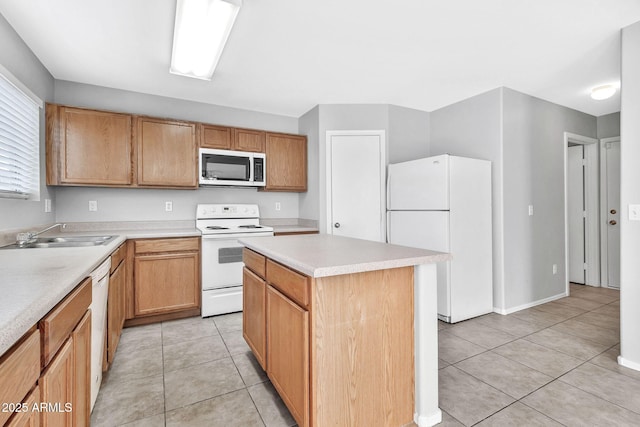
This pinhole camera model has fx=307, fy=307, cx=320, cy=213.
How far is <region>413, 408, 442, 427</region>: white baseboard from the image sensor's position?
1549 millimetres

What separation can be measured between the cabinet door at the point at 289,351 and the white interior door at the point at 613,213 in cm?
488

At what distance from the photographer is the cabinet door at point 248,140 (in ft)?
12.1

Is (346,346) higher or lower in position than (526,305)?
higher

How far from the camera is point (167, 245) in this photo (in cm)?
304

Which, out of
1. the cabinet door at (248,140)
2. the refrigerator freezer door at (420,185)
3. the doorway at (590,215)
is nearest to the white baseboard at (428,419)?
the refrigerator freezer door at (420,185)

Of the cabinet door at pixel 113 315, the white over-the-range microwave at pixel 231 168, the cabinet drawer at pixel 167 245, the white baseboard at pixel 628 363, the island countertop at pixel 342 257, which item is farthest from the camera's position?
the white over-the-range microwave at pixel 231 168

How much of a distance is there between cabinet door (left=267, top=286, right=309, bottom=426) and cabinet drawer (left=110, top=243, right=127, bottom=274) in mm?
1219

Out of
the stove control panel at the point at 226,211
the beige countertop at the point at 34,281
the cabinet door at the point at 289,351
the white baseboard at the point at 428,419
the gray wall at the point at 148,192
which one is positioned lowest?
the white baseboard at the point at 428,419

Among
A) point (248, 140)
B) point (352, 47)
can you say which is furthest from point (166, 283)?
point (352, 47)

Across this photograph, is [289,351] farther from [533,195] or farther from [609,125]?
[609,125]

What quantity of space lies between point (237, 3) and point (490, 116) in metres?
2.83

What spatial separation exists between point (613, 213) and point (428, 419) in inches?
175

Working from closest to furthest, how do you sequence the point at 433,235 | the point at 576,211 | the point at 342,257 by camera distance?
the point at 342,257
the point at 433,235
the point at 576,211

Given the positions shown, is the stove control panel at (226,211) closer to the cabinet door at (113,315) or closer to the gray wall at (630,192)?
the cabinet door at (113,315)
